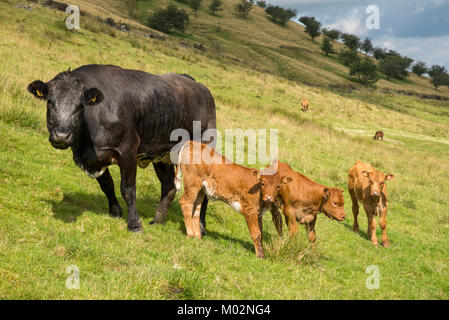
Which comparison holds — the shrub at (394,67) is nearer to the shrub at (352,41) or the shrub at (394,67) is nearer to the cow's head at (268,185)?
the shrub at (352,41)

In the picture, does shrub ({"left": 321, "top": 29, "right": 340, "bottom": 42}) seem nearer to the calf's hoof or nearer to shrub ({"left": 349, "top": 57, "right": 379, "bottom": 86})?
shrub ({"left": 349, "top": 57, "right": 379, "bottom": 86})

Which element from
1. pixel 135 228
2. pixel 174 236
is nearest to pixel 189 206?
pixel 174 236

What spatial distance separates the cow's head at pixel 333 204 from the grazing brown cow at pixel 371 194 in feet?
6.69

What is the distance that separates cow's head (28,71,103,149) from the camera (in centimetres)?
661

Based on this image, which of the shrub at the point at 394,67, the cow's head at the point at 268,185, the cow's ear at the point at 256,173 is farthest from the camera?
the shrub at the point at 394,67

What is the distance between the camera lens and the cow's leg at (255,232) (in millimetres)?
8102

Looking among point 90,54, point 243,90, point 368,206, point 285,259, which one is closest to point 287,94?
point 243,90

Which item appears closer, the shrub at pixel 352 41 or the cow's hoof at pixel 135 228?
the cow's hoof at pixel 135 228

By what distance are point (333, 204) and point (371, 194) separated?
7.97 feet

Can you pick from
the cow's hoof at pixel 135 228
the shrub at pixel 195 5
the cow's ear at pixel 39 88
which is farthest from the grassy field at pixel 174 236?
the shrub at pixel 195 5

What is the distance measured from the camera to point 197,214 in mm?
8617

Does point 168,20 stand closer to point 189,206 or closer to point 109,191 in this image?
point 109,191

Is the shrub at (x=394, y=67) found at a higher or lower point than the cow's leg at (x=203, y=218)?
higher
